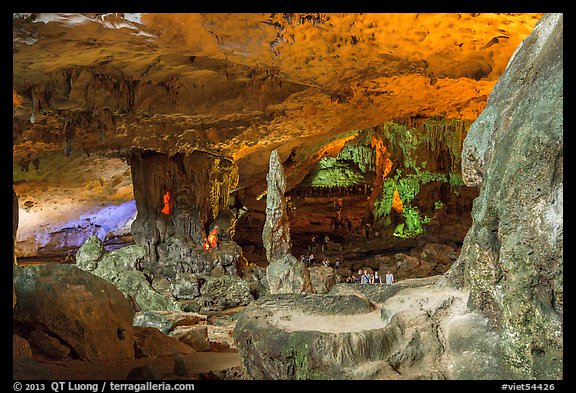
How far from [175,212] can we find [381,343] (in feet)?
39.3

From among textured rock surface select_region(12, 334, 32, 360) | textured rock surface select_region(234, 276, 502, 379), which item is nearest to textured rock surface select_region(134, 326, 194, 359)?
textured rock surface select_region(12, 334, 32, 360)

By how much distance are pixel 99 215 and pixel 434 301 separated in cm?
1848

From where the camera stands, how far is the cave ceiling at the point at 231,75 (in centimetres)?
731

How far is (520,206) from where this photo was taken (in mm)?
3770

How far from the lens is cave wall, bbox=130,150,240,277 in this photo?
590 inches

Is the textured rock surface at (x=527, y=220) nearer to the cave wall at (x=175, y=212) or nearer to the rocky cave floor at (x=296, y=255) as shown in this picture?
the rocky cave floor at (x=296, y=255)

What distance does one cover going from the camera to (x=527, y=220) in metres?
3.69

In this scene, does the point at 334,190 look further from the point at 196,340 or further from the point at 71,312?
the point at 71,312

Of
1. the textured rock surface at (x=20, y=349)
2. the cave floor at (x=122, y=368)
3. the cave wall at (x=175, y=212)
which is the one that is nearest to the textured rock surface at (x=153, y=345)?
the cave floor at (x=122, y=368)

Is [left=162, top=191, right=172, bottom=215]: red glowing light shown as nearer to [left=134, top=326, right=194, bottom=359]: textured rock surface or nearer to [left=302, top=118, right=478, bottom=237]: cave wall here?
[left=302, top=118, right=478, bottom=237]: cave wall

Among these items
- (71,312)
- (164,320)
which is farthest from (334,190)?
(71,312)
